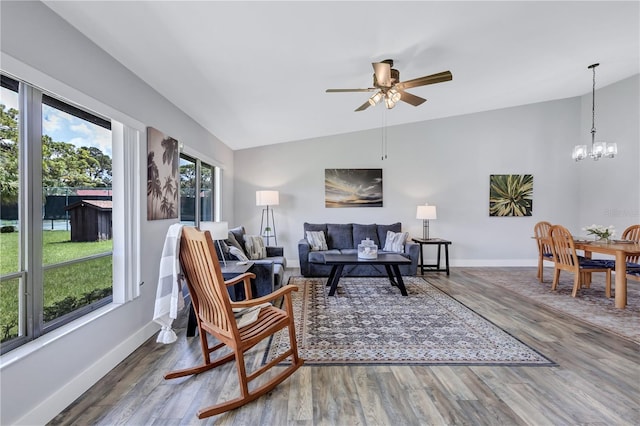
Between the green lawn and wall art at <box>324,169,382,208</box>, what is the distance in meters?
4.04

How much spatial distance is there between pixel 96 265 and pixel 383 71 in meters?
2.98

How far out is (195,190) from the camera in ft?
14.0

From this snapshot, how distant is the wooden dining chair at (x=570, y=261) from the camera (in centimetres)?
380

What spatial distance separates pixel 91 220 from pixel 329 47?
241cm

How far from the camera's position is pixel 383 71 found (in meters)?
2.81

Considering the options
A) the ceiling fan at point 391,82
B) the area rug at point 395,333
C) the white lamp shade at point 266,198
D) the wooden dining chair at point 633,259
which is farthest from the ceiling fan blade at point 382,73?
the wooden dining chair at point 633,259

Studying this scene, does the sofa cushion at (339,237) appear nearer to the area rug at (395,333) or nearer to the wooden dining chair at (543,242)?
the area rug at (395,333)

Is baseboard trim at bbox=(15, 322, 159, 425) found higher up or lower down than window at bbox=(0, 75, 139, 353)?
lower down

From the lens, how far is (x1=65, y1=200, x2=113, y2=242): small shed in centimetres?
206

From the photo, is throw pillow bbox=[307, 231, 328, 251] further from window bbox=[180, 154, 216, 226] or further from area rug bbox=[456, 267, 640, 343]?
area rug bbox=[456, 267, 640, 343]

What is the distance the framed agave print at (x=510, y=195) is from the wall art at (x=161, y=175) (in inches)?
222

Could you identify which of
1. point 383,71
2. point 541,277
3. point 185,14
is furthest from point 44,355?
point 541,277

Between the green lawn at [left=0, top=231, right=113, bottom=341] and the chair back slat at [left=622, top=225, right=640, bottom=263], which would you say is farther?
the chair back slat at [left=622, top=225, right=640, bottom=263]

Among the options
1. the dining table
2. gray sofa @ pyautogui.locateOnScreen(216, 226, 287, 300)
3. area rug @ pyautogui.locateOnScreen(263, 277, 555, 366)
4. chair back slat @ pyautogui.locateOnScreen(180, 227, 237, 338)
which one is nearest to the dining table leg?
the dining table
